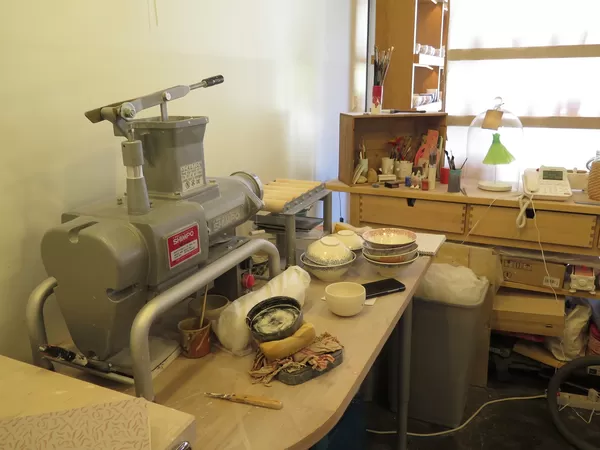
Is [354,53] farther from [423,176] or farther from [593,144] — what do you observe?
[593,144]

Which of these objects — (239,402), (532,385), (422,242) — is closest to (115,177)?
(239,402)

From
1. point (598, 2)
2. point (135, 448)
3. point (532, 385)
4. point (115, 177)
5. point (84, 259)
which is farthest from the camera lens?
point (598, 2)

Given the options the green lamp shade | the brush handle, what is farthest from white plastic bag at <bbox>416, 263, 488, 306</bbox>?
the brush handle

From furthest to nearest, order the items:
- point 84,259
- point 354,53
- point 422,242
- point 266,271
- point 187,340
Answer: point 354,53
point 422,242
point 266,271
point 187,340
point 84,259

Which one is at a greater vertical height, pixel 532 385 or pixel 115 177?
pixel 115 177

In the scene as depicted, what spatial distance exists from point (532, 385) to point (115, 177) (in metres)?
1.94

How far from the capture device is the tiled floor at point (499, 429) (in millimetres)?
1909

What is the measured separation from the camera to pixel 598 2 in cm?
246

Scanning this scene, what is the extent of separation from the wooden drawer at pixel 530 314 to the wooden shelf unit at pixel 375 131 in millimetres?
814

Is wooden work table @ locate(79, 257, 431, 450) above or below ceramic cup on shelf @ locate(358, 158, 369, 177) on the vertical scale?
below

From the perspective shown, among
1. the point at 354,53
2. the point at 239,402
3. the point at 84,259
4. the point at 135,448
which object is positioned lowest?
the point at 239,402

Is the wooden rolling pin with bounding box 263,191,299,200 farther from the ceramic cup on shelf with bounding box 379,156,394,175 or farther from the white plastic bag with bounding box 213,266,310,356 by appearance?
the ceramic cup on shelf with bounding box 379,156,394,175

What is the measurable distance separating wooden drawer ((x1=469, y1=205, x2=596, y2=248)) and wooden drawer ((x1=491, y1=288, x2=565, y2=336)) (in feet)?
0.98

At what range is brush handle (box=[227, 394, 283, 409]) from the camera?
2.89 feet
